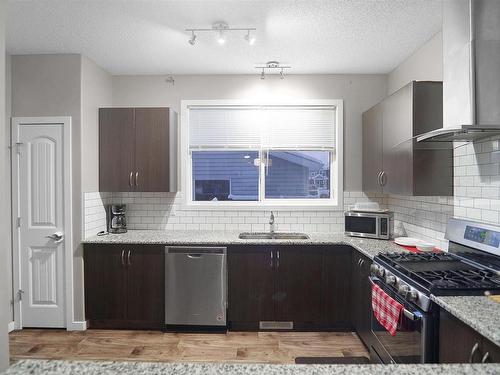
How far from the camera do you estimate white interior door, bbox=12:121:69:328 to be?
130 inches

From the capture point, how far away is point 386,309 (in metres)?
2.13

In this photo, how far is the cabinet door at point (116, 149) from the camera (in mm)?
3566

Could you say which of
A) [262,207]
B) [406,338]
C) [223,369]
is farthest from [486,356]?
[262,207]

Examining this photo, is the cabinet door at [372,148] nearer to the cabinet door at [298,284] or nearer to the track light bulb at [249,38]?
the cabinet door at [298,284]

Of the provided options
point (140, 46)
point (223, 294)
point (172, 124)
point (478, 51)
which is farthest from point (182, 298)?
point (478, 51)

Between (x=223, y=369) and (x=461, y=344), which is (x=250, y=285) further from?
(x=223, y=369)

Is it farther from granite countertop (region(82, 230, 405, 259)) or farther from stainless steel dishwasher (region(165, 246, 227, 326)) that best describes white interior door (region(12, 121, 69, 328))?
stainless steel dishwasher (region(165, 246, 227, 326))

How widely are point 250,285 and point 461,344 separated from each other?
6.71 feet

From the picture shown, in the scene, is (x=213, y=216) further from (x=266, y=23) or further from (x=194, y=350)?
(x=266, y=23)

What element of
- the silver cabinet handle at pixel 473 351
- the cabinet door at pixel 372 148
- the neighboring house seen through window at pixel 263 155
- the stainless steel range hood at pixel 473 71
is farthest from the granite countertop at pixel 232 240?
the stainless steel range hood at pixel 473 71

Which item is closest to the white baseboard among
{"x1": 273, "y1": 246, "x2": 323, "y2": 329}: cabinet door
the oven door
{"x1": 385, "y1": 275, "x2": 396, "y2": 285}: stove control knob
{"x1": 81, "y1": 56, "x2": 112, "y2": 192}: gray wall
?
{"x1": 81, "y1": 56, "x2": 112, "y2": 192}: gray wall

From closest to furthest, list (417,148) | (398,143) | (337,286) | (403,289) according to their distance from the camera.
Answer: (403,289) < (417,148) < (398,143) < (337,286)

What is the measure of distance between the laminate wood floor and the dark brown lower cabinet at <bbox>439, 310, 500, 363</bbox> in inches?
54.7

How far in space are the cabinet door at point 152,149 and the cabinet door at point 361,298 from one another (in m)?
2.15
